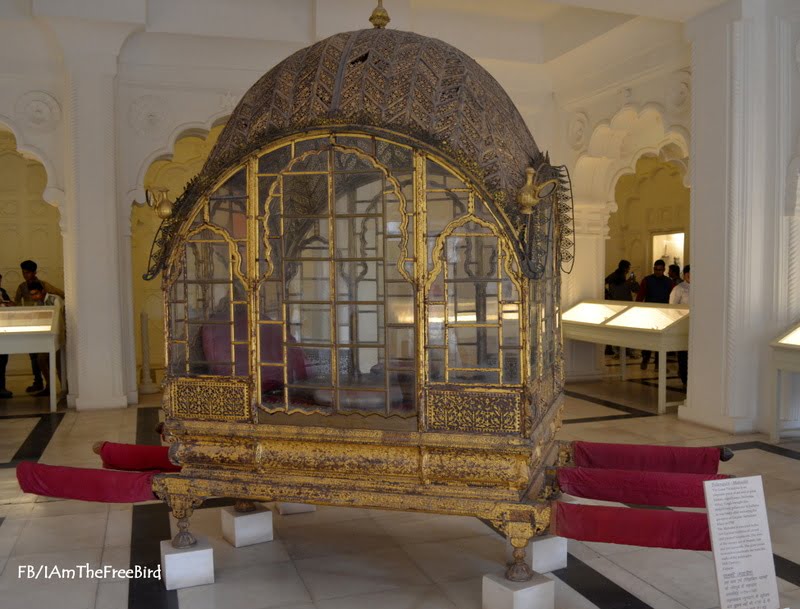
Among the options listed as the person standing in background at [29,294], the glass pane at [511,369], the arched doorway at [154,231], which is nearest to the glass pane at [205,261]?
the glass pane at [511,369]

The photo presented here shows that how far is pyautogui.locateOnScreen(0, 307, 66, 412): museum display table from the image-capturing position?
25.7 feet

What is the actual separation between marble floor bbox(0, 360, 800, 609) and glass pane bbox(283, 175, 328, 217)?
71.0 inches

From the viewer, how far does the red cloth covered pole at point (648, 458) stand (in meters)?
3.80

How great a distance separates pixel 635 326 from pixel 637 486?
4938 mm

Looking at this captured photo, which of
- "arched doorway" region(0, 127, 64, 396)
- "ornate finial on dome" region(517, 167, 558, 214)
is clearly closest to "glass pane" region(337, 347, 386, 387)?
"ornate finial on dome" region(517, 167, 558, 214)

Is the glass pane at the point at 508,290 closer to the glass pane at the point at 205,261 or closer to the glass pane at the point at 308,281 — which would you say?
the glass pane at the point at 308,281

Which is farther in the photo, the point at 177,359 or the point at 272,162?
the point at 177,359

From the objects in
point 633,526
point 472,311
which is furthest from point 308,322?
point 633,526

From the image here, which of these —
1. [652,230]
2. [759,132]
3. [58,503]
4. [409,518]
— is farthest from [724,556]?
[652,230]

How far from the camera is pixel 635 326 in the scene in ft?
26.8

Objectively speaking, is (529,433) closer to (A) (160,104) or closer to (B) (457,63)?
(B) (457,63)

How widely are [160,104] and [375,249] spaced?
16.2ft

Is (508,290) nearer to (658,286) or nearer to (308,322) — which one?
(308,322)

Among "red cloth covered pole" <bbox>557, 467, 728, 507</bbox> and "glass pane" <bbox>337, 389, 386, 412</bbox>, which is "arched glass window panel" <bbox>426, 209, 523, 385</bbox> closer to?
"glass pane" <bbox>337, 389, 386, 412</bbox>
